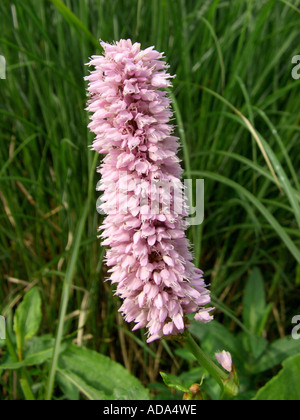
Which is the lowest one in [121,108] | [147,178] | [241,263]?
[241,263]

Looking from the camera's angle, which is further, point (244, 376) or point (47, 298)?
point (47, 298)

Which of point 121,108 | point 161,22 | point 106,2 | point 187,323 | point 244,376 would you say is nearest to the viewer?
point 121,108

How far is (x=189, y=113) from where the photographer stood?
2021 mm

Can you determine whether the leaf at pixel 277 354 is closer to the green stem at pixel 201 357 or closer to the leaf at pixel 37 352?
the green stem at pixel 201 357

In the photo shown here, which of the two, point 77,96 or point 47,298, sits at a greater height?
point 77,96

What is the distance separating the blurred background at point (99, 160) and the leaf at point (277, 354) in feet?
0.17

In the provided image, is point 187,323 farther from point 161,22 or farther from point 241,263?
point 161,22

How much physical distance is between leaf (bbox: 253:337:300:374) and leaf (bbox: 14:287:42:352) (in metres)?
0.89

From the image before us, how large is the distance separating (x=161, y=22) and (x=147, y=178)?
107 centimetres

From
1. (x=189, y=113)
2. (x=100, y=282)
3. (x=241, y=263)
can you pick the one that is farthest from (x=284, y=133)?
(x=100, y=282)

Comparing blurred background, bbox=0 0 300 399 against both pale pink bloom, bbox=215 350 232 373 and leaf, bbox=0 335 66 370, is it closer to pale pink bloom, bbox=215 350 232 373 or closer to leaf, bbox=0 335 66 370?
leaf, bbox=0 335 66 370

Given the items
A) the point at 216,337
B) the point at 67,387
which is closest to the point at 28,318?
the point at 67,387

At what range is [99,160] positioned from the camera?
→ 210cm

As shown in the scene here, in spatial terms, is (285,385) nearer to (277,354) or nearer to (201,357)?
(201,357)
